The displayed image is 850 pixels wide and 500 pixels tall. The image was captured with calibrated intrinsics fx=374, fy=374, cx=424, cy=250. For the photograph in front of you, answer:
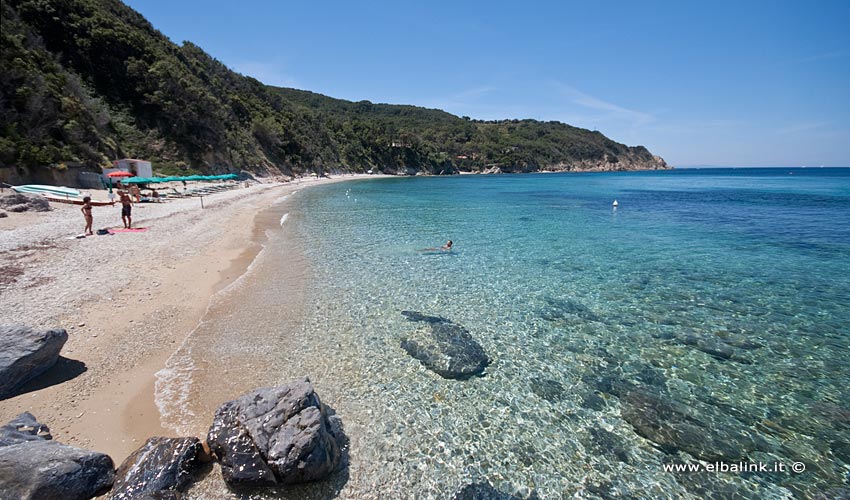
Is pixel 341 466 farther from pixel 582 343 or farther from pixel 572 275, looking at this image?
pixel 572 275

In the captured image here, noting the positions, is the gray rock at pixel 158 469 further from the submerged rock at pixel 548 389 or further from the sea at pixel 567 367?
the submerged rock at pixel 548 389

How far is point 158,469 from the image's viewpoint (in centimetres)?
426

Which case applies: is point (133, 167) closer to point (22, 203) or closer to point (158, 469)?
point (22, 203)

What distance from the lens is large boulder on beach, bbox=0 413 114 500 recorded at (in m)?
3.74

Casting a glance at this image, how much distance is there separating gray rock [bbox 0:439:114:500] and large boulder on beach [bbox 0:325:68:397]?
2.25 meters

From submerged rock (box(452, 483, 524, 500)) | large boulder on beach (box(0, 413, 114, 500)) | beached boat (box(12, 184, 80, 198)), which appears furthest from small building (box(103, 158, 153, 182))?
submerged rock (box(452, 483, 524, 500))

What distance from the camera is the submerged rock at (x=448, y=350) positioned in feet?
23.1

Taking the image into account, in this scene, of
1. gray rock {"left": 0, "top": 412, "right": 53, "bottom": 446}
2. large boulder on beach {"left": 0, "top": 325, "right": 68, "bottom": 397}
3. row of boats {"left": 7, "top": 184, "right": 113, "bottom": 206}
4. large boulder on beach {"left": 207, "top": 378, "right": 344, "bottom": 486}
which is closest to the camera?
gray rock {"left": 0, "top": 412, "right": 53, "bottom": 446}

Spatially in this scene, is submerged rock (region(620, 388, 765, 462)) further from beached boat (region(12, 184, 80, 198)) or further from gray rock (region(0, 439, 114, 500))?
beached boat (region(12, 184, 80, 198))

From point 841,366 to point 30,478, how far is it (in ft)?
41.3

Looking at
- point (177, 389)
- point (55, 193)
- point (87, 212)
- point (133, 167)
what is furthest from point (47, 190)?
point (177, 389)

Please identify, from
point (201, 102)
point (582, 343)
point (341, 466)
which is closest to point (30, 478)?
point (341, 466)

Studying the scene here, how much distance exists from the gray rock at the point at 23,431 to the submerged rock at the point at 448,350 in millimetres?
5345

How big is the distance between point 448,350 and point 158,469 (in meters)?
4.86
